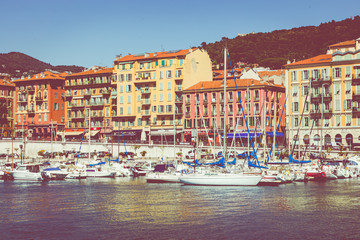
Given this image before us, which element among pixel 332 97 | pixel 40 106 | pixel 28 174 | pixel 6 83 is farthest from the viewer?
pixel 6 83

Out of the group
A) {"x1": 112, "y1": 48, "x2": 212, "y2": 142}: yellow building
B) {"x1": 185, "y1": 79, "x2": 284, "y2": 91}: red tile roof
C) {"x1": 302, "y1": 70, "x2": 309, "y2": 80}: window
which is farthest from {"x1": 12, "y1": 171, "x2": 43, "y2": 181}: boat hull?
{"x1": 302, "y1": 70, "x2": 309, "y2": 80}: window

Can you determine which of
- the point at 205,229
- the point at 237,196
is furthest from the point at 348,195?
the point at 205,229

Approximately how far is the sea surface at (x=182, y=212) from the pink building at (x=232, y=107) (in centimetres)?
4364

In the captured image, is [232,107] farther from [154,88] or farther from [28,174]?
[28,174]

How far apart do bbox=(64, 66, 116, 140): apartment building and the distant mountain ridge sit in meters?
A: 40.8

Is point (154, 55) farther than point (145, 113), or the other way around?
point (154, 55)

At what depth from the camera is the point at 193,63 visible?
117 m

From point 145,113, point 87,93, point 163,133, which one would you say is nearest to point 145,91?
point 145,113

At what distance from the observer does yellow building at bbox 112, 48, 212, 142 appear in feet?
378

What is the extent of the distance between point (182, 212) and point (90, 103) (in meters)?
88.5

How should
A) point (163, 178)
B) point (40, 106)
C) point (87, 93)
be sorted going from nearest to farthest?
1. point (163, 178)
2. point (87, 93)
3. point (40, 106)

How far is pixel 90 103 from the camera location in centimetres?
12738

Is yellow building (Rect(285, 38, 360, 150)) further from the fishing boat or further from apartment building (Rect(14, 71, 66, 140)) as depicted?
apartment building (Rect(14, 71, 66, 140))

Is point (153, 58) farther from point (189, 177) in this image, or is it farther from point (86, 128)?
point (189, 177)
